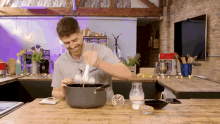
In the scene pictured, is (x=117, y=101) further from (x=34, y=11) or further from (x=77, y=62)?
(x=34, y=11)

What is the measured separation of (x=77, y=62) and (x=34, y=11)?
6.49 m

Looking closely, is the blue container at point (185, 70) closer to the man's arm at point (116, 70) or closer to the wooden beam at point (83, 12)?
the man's arm at point (116, 70)

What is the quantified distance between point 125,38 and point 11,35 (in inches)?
166

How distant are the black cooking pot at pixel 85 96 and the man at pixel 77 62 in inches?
7.0

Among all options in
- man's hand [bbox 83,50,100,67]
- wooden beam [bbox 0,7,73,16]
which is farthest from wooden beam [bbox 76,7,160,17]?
man's hand [bbox 83,50,100,67]

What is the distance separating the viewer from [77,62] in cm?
181

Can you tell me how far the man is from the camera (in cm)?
146

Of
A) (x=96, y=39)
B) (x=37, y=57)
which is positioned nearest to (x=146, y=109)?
(x=37, y=57)

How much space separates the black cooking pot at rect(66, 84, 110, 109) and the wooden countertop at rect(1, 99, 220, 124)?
0.13 ft

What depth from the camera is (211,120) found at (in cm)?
107

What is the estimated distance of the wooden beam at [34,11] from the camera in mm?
7585

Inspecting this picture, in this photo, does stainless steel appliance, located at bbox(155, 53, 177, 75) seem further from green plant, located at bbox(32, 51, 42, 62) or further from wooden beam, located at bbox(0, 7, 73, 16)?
wooden beam, located at bbox(0, 7, 73, 16)

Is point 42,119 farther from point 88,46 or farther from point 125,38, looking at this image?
point 125,38

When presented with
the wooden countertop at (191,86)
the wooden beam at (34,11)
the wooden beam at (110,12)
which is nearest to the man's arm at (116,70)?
the wooden countertop at (191,86)
